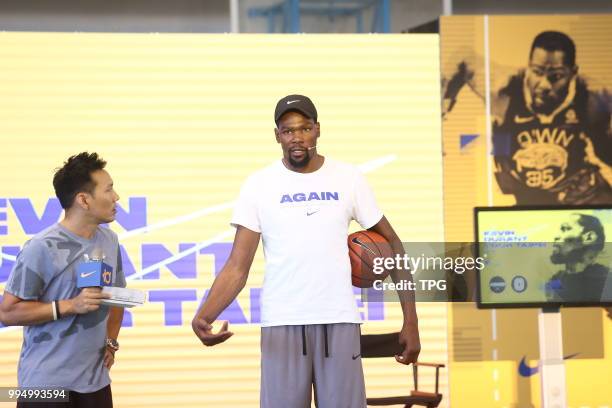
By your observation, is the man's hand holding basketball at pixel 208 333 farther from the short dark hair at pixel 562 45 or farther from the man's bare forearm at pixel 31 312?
the short dark hair at pixel 562 45

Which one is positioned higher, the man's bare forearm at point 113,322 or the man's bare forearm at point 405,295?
the man's bare forearm at point 405,295

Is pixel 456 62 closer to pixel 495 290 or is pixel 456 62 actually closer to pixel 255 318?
pixel 495 290

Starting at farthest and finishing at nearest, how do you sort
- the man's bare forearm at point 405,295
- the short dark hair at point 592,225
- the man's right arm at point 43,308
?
the short dark hair at point 592,225
the man's bare forearm at point 405,295
the man's right arm at point 43,308

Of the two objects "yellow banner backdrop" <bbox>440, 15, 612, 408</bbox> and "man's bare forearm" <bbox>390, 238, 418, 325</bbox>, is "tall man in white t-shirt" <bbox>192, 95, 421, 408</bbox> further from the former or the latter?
"yellow banner backdrop" <bbox>440, 15, 612, 408</bbox>

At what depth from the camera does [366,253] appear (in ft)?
12.3

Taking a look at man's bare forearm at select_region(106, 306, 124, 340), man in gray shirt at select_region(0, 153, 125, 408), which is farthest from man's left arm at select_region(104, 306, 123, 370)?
man in gray shirt at select_region(0, 153, 125, 408)

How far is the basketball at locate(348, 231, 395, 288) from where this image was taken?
3.73 meters

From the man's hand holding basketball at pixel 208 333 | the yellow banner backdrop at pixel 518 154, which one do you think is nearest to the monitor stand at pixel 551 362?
the yellow banner backdrop at pixel 518 154

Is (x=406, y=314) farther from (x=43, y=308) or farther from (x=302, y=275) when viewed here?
(x=43, y=308)

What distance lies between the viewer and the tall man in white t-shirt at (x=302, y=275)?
11.3ft

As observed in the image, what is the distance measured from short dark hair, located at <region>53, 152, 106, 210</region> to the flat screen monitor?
9.29 feet

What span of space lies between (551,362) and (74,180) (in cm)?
307

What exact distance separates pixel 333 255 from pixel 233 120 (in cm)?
285

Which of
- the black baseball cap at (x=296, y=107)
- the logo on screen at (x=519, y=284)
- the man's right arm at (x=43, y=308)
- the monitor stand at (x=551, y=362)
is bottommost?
the monitor stand at (x=551, y=362)
